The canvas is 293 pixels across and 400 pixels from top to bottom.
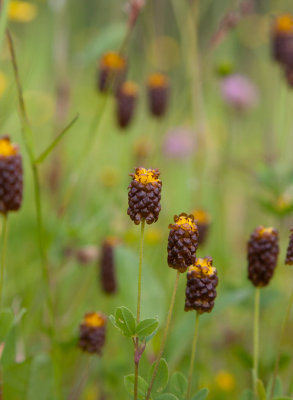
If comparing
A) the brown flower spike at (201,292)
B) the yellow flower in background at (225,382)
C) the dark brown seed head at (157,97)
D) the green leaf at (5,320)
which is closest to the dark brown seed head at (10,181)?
the green leaf at (5,320)

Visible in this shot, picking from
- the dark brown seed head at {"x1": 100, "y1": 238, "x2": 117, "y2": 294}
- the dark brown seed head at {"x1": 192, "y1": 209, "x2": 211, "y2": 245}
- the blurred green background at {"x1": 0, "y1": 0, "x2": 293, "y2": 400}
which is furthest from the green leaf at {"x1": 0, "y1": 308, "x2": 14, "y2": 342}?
the dark brown seed head at {"x1": 192, "y1": 209, "x2": 211, "y2": 245}

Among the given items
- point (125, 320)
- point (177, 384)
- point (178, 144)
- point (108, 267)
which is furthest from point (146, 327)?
point (178, 144)

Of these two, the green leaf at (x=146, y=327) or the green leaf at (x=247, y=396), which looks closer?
the green leaf at (x=146, y=327)

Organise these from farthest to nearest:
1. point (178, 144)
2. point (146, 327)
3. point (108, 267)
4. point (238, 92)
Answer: point (178, 144), point (238, 92), point (108, 267), point (146, 327)

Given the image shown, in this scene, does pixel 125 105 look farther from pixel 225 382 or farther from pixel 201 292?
pixel 201 292

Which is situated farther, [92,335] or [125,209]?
[125,209]

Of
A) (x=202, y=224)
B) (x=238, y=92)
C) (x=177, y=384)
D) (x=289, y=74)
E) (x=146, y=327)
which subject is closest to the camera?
(x=146, y=327)

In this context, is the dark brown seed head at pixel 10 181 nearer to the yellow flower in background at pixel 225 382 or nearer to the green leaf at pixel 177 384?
the green leaf at pixel 177 384

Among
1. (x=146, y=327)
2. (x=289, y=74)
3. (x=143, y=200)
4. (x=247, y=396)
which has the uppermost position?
(x=289, y=74)
